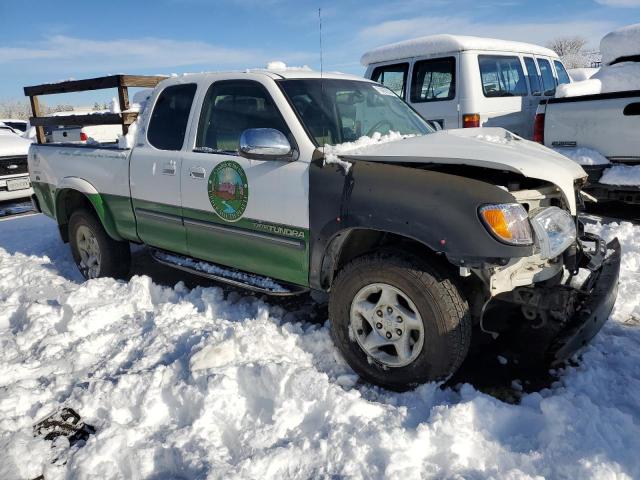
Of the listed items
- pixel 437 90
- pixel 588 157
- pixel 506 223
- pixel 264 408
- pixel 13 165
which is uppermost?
pixel 437 90

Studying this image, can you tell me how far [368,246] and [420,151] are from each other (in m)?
0.69

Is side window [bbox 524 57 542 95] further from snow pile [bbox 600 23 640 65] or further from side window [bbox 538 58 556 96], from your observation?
snow pile [bbox 600 23 640 65]

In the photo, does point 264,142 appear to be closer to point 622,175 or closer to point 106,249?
point 106,249

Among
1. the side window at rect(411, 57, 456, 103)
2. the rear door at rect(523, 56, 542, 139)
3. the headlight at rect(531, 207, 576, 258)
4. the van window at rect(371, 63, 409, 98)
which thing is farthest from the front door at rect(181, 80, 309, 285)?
the rear door at rect(523, 56, 542, 139)

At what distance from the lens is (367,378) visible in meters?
3.19

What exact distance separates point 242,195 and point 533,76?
6.69m

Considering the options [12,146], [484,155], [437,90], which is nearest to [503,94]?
[437,90]

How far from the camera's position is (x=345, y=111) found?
3.79 m

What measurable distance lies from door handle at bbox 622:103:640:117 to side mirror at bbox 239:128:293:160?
430cm

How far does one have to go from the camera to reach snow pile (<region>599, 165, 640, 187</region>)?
5.80m

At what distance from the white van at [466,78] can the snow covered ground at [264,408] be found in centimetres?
420

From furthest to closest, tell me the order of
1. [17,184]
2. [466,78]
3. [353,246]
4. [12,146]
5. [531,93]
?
[12,146] → [17,184] → [531,93] → [466,78] → [353,246]

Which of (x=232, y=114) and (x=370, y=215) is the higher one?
(x=232, y=114)

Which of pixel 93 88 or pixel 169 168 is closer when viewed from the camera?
pixel 169 168
